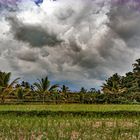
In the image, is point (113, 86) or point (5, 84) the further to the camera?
point (113, 86)

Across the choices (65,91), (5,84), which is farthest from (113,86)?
(5,84)

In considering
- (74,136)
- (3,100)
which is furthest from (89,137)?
(3,100)

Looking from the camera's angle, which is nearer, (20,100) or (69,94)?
(20,100)

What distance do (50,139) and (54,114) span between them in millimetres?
16138

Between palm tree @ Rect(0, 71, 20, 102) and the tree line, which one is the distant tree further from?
palm tree @ Rect(0, 71, 20, 102)

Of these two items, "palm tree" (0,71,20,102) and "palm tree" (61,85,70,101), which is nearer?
"palm tree" (0,71,20,102)

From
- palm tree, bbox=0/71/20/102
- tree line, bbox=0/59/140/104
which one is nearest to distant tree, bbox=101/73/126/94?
tree line, bbox=0/59/140/104

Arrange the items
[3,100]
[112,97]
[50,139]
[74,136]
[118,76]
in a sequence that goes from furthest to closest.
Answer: [118,76], [112,97], [3,100], [74,136], [50,139]

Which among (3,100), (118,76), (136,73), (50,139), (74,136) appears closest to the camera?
(50,139)

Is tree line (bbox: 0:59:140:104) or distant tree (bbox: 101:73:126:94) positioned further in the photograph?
distant tree (bbox: 101:73:126:94)

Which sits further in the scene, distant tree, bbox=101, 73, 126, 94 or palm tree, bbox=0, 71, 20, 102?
distant tree, bbox=101, 73, 126, 94

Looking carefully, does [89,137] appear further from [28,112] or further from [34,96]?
[34,96]

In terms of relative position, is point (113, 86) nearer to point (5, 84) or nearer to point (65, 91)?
point (65, 91)

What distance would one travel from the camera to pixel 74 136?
11.7m
